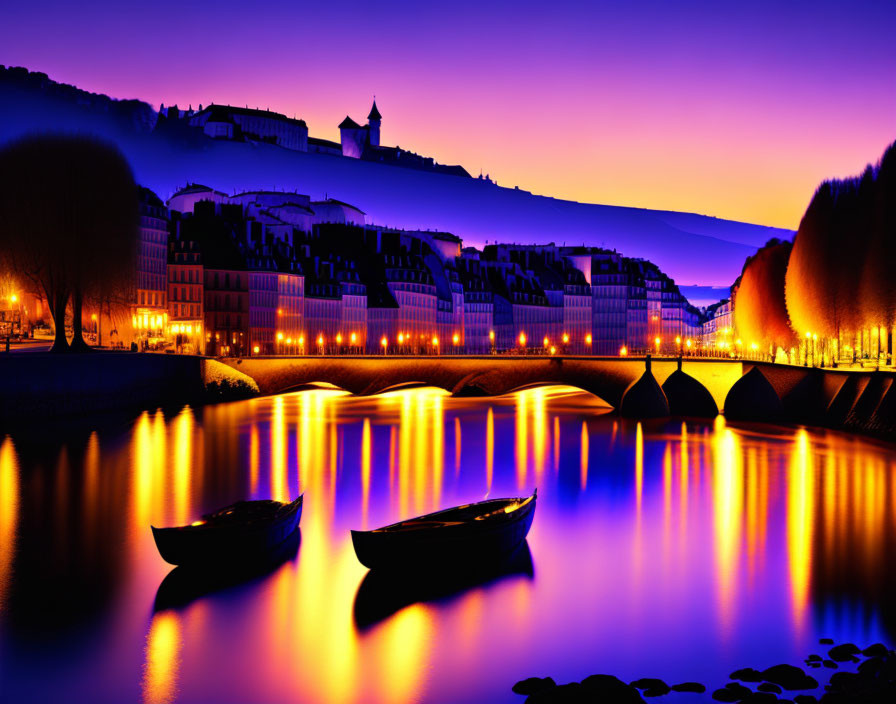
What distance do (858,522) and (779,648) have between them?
13435 millimetres

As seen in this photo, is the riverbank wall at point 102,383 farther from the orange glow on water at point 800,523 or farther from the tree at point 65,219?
the orange glow on water at point 800,523

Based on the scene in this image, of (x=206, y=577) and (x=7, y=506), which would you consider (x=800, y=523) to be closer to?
(x=206, y=577)

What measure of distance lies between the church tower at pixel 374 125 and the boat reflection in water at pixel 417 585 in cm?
17061

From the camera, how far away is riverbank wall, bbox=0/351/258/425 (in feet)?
160

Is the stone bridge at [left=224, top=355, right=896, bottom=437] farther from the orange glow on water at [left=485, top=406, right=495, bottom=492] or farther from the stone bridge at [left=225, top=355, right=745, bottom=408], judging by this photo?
the orange glow on water at [left=485, top=406, right=495, bottom=492]

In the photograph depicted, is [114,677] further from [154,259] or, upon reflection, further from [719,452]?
[154,259]

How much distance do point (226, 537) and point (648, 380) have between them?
146 ft

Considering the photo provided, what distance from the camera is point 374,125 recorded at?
627 ft

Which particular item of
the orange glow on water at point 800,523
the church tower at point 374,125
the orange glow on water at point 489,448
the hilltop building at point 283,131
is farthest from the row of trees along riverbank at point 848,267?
the church tower at point 374,125

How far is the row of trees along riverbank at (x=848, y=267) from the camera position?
163 ft

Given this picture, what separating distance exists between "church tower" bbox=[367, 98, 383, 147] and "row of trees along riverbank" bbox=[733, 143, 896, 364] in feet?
440

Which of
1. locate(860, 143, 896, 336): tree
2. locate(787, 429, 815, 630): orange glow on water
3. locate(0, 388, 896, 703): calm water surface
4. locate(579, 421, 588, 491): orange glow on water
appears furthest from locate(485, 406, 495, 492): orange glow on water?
locate(860, 143, 896, 336): tree

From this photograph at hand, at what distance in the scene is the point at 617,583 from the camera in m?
24.0

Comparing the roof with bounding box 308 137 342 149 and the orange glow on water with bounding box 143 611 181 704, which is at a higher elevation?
the roof with bounding box 308 137 342 149
